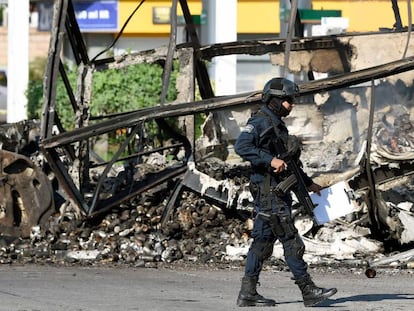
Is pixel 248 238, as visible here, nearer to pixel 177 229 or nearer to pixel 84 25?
pixel 177 229

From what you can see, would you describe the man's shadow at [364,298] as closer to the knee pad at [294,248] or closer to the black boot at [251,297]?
the black boot at [251,297]

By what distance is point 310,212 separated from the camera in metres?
8.05

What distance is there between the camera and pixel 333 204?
835 cm

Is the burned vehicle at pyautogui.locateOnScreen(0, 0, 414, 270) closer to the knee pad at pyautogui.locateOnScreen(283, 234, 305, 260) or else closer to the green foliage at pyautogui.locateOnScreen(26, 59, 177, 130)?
the knee pad at pyautogui.locateOnScreen(283, 234, 305, 260)

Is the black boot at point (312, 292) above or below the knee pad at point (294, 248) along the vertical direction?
below

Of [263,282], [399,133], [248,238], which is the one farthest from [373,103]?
[263,282]

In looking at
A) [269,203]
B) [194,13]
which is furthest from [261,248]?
[194,13]

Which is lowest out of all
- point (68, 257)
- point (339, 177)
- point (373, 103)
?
point (68, 257)

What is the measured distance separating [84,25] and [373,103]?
21.8 metres

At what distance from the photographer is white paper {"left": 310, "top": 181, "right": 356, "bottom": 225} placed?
830cm

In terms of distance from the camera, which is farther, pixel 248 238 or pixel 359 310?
pixel 248 238

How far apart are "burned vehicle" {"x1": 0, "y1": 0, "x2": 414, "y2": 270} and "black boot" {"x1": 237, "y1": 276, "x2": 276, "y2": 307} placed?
2.77 metres

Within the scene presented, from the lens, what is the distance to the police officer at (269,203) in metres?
7.72

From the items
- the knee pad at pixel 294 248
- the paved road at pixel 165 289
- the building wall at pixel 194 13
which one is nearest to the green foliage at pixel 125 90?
the paved road at pixel 165 289
